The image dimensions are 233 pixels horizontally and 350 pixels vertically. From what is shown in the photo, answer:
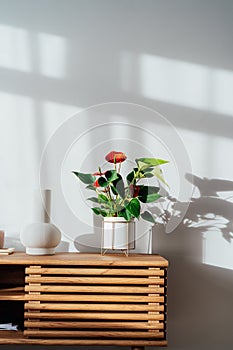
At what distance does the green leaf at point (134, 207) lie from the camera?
73.3 inches

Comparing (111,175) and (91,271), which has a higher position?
(111,175)

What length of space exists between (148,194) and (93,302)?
Answer: 443mm

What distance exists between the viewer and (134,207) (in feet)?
6.11

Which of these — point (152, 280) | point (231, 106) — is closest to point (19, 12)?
point (231, 106)

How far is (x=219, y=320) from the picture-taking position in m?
2.11

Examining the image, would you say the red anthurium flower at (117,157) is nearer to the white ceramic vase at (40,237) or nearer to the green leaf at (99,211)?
the green leaf at (99,211)

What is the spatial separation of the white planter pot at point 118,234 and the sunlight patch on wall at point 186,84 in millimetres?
567

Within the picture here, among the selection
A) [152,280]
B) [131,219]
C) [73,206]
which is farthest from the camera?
[73,206]

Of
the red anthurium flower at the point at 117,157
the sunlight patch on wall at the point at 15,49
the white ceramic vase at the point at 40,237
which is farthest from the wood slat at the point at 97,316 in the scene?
the sunlight patch on wall at the point at 15,49

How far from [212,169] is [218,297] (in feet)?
1.69

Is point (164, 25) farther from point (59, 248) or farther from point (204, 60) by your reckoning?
point (59, 248)

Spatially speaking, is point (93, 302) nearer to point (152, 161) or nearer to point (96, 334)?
point (96, 334)

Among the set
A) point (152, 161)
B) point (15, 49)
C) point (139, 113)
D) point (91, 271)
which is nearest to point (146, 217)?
point (152, 161)

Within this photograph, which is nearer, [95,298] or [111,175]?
[95,298]
